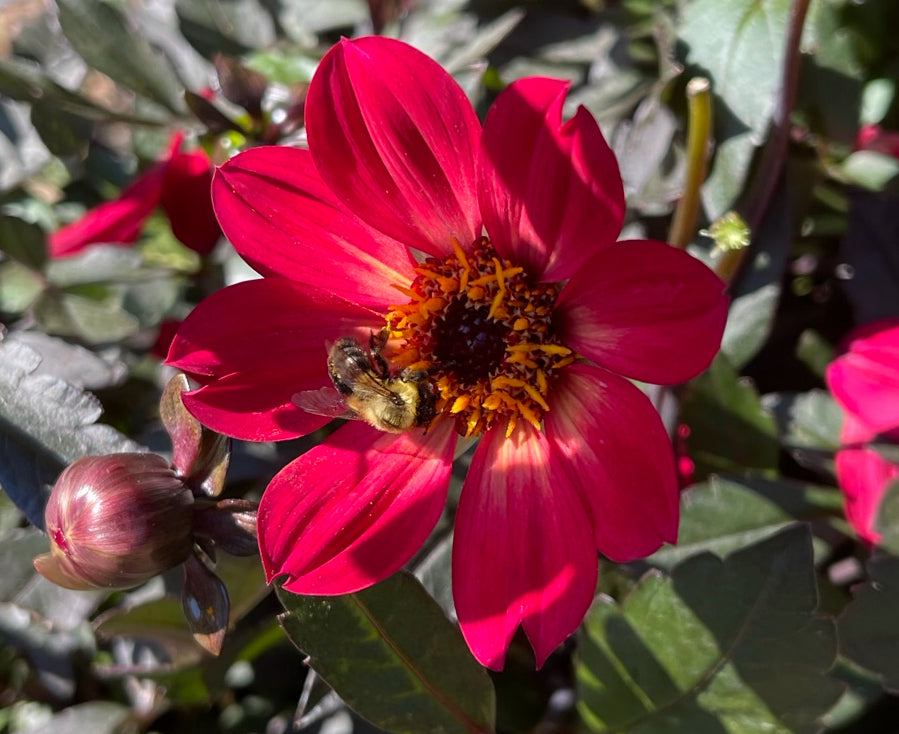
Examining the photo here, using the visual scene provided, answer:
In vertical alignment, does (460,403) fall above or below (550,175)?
below

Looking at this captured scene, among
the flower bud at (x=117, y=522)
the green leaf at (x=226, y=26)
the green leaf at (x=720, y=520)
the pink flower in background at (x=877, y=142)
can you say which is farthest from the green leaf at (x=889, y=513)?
the green leaf at (x=226, y=26)

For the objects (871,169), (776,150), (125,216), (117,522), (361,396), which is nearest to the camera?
(117,522)

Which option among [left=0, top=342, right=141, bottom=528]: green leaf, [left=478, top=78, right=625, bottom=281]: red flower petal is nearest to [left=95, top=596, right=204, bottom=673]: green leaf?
[left=0, top=342, right=141, bottom=528]: green leaf

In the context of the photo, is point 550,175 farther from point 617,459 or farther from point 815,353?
point 815,353

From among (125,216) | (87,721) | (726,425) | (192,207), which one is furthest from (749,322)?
(87,721)

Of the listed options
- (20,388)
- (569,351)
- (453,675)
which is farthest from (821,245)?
(20,388)

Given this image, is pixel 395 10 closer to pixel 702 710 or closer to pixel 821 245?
pixel 821 245

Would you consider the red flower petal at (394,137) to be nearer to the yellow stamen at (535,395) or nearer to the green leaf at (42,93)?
the yellow stamen at (535,395)

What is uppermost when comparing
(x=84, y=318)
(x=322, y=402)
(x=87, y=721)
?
(x=322, y=402)
